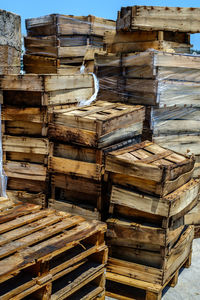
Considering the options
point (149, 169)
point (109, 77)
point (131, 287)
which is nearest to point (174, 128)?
point (109, 77)

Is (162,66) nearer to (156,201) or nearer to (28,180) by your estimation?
(156,201)

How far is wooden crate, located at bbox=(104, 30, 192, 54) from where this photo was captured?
526 centimetres

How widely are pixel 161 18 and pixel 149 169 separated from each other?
2.45 meters

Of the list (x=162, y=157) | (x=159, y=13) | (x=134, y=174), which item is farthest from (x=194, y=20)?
(x=134, y=174)

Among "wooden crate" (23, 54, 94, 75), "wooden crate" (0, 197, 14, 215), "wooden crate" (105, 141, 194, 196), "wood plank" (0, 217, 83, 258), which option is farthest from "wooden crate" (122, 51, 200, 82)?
"wooden crate" (23, 54, 94, 75)

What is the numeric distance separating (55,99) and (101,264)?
2.19 m

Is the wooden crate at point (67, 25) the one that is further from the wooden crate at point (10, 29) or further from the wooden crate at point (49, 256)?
the wooden crate at point (49, 256)

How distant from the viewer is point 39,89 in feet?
15.0

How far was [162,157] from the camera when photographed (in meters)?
4.44

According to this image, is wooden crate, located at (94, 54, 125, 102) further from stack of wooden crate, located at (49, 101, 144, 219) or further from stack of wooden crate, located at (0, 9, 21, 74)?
stack of wooden crate, located at (0, 9, 21, 74)

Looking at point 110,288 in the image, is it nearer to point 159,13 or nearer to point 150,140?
point 150,140

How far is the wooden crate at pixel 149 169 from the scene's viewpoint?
4.01 metres

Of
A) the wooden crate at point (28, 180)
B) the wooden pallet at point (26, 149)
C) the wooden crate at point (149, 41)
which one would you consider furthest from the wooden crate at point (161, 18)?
the wooden crate at point (28, 180)

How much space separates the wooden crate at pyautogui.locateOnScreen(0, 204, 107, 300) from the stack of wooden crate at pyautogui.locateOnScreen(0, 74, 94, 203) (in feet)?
2.90
